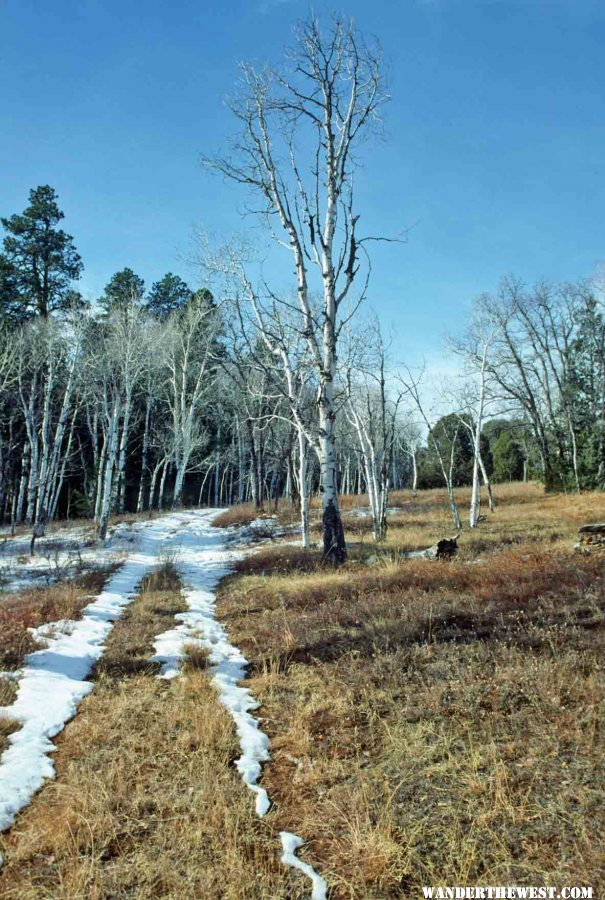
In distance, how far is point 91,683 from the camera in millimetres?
5988

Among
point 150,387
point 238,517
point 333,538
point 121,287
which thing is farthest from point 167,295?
point 333,538

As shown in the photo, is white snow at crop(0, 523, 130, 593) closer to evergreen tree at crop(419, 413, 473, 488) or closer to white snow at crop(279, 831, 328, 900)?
white snow at crop(279, 831, 328, 900)

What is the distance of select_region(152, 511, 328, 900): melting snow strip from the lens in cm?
323

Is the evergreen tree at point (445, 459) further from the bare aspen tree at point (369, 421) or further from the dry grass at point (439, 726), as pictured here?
the dry grass at point (439, 726)

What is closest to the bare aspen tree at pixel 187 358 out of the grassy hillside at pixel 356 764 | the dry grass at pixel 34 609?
the dry grass at pixel 34 609

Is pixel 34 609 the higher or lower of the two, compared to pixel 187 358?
lower

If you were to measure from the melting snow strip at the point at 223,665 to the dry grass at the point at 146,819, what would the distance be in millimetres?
95

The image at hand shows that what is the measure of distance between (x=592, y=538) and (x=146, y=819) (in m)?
11.3

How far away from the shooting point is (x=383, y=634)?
6488 millimetres

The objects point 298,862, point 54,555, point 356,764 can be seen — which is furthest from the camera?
point 54,555

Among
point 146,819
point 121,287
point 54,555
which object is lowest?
point 54,555

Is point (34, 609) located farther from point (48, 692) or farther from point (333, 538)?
point (333, 538)

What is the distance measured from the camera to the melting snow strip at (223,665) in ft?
10.6

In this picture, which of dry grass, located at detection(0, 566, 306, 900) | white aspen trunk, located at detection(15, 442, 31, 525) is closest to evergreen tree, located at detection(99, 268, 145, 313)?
white aspen trunk, located at detection(15, 442, 31, 525)
